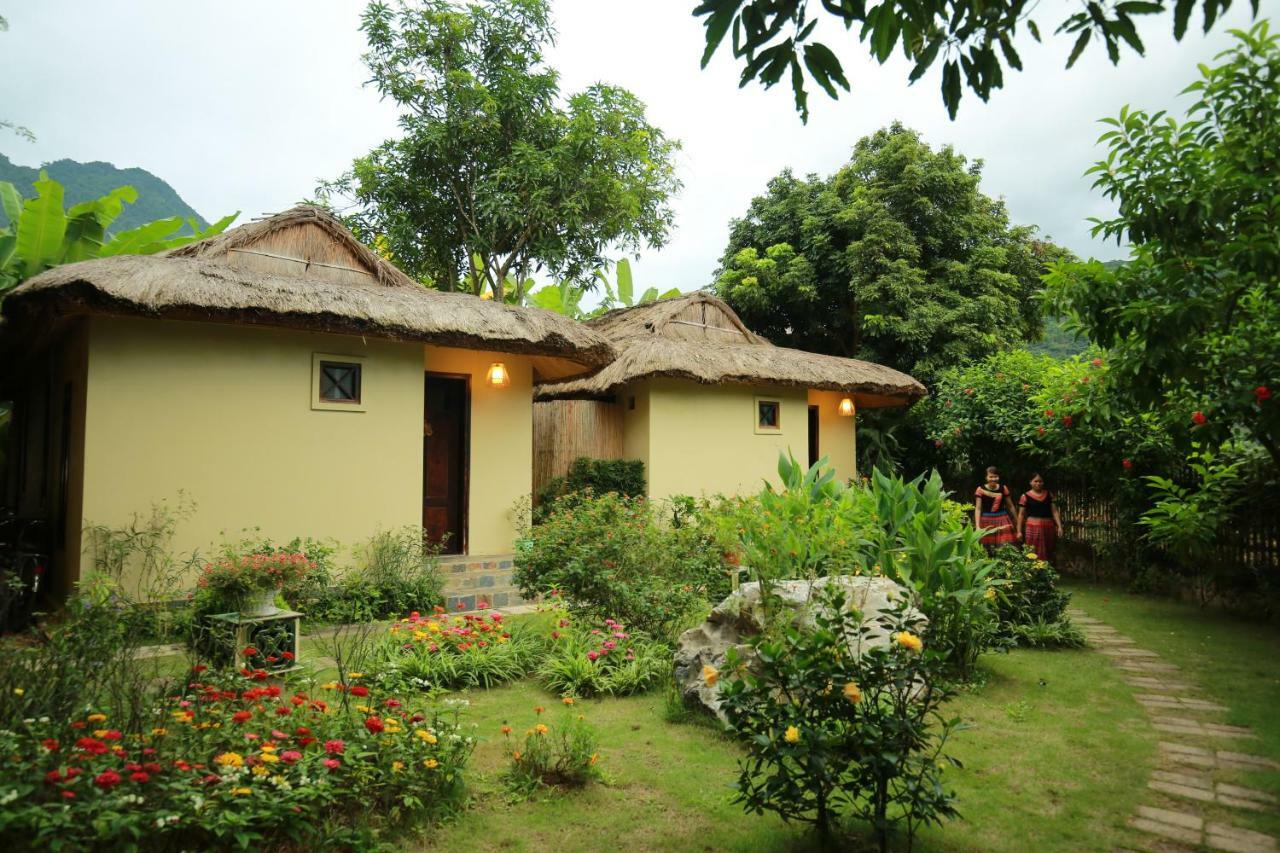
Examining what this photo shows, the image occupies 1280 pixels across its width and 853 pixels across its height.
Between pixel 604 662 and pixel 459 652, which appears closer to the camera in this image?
pixel 604 662

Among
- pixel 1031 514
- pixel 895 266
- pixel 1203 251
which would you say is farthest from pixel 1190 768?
pixel 895 266

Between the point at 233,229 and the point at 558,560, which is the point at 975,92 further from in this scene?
the point at 233,229

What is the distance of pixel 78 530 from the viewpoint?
6.66 metres

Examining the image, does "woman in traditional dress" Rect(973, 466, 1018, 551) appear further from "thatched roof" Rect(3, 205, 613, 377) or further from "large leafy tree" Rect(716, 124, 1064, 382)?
"large leafy tree" Rect(716, 124, 1064, 382)

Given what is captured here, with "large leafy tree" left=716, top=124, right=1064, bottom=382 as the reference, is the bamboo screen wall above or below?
below

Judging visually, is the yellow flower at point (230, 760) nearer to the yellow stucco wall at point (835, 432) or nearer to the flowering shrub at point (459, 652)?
the flowering shrub at point (459, 652)

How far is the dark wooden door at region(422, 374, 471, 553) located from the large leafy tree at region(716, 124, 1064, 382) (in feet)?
30.8

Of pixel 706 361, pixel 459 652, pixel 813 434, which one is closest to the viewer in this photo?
pixel 459 652

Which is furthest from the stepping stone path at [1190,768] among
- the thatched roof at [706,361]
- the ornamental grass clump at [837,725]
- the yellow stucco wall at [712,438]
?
the thatched roof at [706,361]

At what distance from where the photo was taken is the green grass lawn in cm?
357

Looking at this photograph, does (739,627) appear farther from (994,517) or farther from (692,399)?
(692,399)

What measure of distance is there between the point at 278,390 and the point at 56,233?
4.39 meters

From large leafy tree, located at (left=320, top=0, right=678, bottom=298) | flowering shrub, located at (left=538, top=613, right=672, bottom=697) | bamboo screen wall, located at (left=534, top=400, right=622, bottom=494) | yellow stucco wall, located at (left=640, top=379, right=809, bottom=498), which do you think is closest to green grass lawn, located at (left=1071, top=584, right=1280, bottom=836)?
flowering shrub, located at (left=538, top=613, right=672, bottom=697)

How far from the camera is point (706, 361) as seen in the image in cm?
1141
